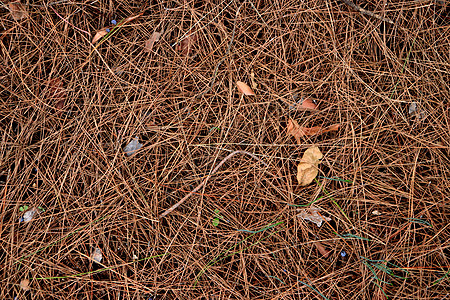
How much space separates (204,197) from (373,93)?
145 centimetres

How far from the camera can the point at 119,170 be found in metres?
2.08

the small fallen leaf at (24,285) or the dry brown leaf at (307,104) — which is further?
the dry brown leaf at (307,104)

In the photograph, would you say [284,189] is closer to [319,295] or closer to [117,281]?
[319,295]

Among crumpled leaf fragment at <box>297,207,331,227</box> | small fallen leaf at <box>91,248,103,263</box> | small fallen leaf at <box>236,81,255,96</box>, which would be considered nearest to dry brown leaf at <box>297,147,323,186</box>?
crumpled leaf fragment at <box>297,207,331,227</box>

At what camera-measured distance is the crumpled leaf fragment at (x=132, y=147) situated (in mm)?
2105

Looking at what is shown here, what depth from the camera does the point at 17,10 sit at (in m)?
2.11

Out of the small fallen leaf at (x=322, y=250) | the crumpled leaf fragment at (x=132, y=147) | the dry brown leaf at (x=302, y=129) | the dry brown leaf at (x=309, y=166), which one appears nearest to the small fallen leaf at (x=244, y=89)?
the dry brown leaf at (x=302, y=129)

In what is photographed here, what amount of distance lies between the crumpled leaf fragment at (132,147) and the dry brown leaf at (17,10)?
47.9 inches

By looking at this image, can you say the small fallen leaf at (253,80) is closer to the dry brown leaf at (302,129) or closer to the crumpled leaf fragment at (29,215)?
the dry brown leaf at (302,129)

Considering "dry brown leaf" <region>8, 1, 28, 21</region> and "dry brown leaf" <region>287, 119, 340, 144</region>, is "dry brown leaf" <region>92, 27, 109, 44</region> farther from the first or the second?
"dry brown leaf" <region>287, 119, 340, 144</region>

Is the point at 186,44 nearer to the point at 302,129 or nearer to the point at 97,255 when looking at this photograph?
the point at 302,129

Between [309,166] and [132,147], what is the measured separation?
1.29 meters

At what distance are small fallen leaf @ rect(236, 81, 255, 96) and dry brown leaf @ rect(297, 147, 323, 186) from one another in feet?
1.93

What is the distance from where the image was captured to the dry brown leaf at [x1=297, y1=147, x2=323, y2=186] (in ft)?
6.77
